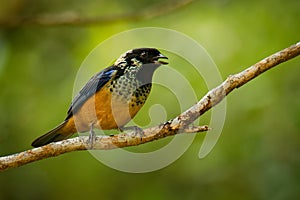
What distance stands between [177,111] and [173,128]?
2309 mm

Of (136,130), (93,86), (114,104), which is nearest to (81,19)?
(93,86)

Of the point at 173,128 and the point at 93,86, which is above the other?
the point at 93,86

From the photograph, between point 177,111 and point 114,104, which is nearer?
point 114,104

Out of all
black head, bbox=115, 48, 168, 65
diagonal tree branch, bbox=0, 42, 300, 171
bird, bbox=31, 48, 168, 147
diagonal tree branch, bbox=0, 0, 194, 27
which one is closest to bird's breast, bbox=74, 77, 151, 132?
bird, bbox=31, 48, 168, 147

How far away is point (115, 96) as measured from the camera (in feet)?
15.5

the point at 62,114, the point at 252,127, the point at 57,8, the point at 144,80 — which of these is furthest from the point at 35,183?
the point at 144,80

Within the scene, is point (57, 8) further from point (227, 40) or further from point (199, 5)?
point (227, 40)

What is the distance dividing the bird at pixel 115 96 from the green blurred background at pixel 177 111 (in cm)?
118

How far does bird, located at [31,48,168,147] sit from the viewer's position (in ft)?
15.5

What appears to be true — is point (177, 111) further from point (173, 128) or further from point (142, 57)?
point (173, 128)

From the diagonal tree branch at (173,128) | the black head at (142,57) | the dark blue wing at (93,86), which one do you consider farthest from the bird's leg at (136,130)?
the black head at (142,57)

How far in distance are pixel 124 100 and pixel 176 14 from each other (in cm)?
316

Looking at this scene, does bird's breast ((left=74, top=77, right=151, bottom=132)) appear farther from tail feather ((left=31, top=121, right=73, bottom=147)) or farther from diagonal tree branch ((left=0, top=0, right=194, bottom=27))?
diagonal tree branch ((left=0, top=0, right=194, bottom=27))

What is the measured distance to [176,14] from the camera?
765 centimetres
